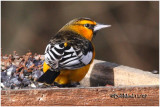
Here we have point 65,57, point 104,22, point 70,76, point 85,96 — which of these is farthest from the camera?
point 104,22

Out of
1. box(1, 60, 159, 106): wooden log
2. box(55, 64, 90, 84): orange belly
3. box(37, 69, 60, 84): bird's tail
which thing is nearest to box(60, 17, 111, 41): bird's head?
box(55, 64, 90, 84): orange belly

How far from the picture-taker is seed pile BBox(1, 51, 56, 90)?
5641mm

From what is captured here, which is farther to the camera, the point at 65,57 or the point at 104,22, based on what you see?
the point at 104,22

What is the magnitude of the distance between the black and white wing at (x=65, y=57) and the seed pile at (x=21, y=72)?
1.44 ft

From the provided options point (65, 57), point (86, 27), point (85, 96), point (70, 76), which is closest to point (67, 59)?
point (65, 57)

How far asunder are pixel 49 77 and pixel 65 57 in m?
0.31

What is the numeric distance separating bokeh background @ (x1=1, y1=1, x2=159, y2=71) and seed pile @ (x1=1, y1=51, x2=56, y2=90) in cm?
455

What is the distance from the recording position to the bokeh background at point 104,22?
10820mm

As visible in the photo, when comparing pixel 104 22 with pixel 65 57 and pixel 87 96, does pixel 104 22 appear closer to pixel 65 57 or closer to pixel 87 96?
pixel 65 57

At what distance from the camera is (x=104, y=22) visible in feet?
36.2

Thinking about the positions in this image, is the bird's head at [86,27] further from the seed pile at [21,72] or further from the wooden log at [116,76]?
the seed pile at [21,72]

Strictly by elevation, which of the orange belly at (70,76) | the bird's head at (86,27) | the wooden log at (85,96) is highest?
the bird's head at (86,27)

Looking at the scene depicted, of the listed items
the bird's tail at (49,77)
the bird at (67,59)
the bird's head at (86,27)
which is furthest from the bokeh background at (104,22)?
the bird's tail at (49,77)

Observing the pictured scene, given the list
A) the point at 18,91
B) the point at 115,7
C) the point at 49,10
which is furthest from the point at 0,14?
the point at 18,91
